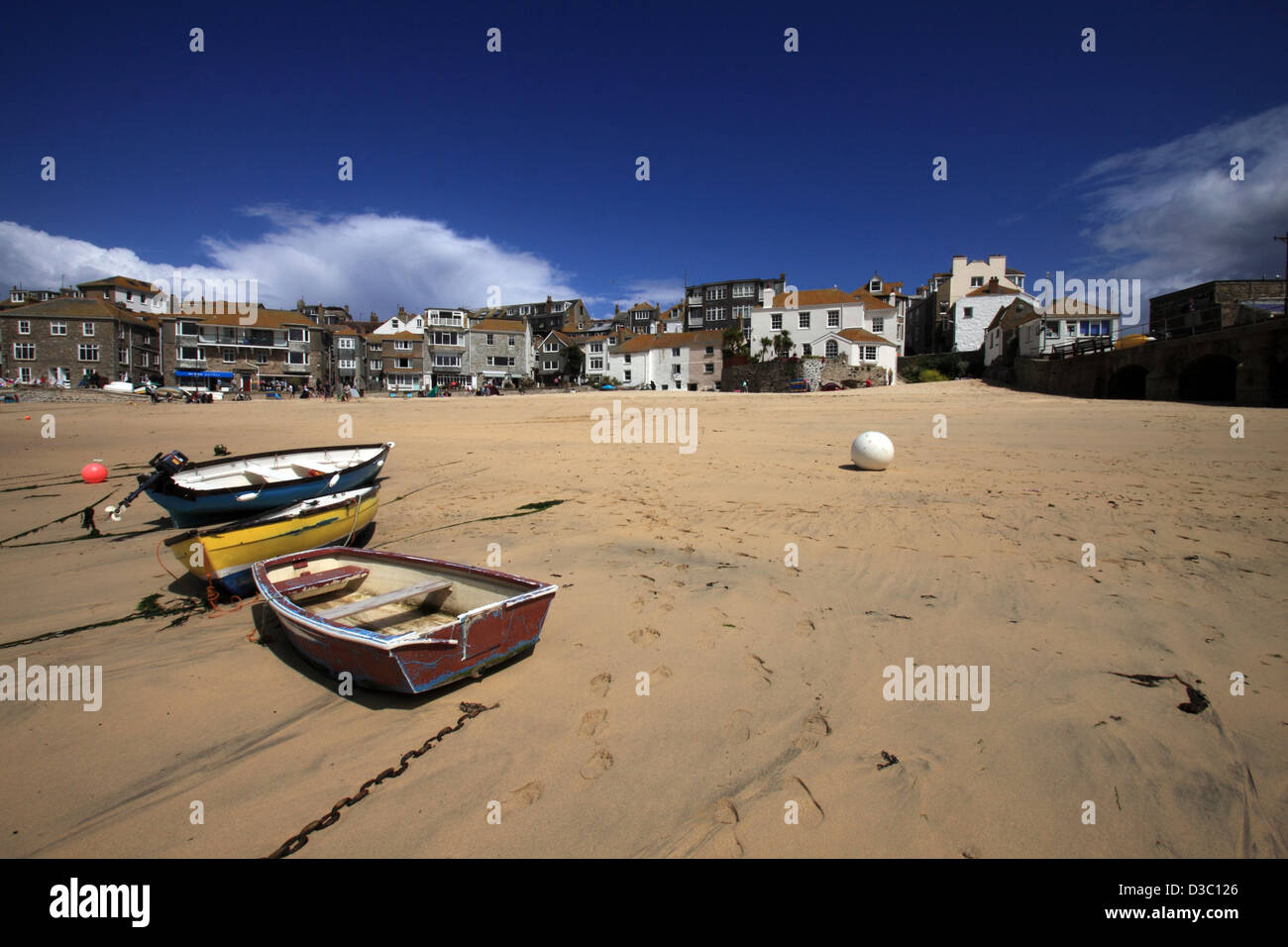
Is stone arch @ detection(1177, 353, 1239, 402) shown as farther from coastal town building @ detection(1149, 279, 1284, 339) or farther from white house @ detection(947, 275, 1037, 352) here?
white house @ detection(947, 275, 1037, 352)

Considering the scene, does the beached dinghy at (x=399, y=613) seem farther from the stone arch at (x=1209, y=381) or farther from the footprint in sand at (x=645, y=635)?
the stone arch at (x=1209, y=381)

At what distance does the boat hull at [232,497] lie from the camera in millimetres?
8453

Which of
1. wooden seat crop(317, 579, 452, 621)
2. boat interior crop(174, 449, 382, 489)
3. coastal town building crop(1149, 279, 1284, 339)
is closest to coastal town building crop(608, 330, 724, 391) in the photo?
coastal town building crop(1149, 279, 1284, 339)

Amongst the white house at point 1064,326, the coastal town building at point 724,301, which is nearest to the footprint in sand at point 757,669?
the white house at point 1064,326

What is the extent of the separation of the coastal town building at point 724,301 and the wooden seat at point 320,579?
80341 millimetres

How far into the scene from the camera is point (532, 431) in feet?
74.9

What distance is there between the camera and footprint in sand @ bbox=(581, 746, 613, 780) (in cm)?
351

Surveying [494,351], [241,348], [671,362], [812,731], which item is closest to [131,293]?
[241,348]

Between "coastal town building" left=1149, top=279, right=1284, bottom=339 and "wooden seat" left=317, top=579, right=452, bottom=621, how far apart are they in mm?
39271
